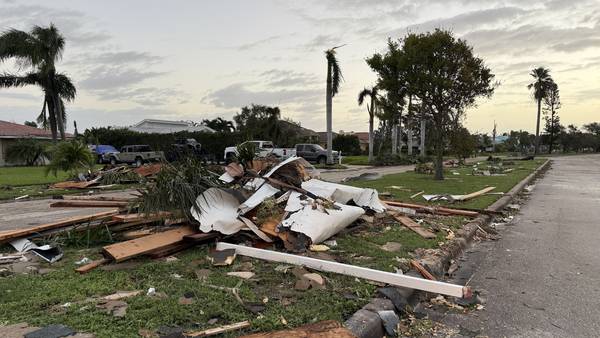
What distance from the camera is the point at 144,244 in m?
5.79

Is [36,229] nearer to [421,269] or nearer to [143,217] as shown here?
[143,217]

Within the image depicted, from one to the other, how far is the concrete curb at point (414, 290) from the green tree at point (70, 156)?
1449 cm

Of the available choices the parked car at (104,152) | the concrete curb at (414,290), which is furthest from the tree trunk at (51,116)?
the concrete curb at (414,290)

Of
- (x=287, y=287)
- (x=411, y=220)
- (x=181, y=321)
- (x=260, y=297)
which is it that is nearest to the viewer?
(x=181, y=321)

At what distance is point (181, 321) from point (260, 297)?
2.76 feet

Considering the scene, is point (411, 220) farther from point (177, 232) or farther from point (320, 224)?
point (177, 232)

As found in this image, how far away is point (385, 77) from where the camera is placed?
19.5 m

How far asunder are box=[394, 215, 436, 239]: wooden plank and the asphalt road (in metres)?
0.67

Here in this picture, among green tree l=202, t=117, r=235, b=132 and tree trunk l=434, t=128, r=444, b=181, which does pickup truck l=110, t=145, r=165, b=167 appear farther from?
green tree l=202, t=117, r=235, b=132

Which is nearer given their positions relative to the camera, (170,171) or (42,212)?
(170,171)

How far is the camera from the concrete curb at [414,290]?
3.88m

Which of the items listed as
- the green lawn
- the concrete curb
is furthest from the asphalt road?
the green lawn

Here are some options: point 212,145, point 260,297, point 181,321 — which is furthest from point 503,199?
point 212,145

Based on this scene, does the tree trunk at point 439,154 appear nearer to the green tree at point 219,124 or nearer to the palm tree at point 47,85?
the palm tree at point 47,85
